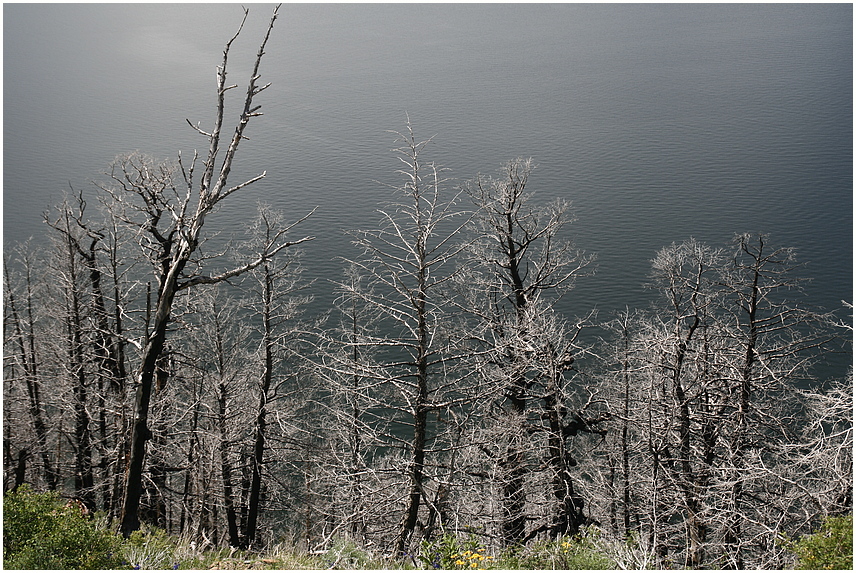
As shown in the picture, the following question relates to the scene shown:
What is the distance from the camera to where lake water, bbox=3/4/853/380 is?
2556 centimetres

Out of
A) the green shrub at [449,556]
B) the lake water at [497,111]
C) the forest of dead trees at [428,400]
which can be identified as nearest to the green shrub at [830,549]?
the forest of dead trees at [428,400]

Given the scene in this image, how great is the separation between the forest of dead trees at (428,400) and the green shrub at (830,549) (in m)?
1.75

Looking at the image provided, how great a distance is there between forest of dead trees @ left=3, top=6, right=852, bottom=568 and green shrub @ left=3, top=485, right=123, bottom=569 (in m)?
0.70

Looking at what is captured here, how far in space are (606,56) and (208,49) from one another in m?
27.0

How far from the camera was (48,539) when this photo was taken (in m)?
5.55

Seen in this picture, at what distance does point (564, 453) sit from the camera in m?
10.7

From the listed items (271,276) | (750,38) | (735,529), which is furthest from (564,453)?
(750,38)

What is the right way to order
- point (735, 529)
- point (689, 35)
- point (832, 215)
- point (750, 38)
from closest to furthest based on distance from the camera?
point (735, 529) < point (832, 215) < point (750, 38) < point (689, 35)

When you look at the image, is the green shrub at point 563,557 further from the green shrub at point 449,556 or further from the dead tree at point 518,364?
the dead tree at point 518,364

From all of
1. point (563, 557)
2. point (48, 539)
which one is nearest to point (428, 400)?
point (563, 557)

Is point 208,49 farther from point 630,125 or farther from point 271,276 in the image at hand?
point 271,276

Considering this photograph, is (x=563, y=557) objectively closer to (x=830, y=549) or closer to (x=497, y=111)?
(x=830, y=549)

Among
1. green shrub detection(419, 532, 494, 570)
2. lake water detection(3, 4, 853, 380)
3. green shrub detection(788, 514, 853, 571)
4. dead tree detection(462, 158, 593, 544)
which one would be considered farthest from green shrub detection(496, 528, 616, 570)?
lake water detection(3, 4, 853, 380)

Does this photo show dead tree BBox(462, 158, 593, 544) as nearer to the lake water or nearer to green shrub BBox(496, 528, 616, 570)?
green shrub BBox(496, 528, 616, 570)
